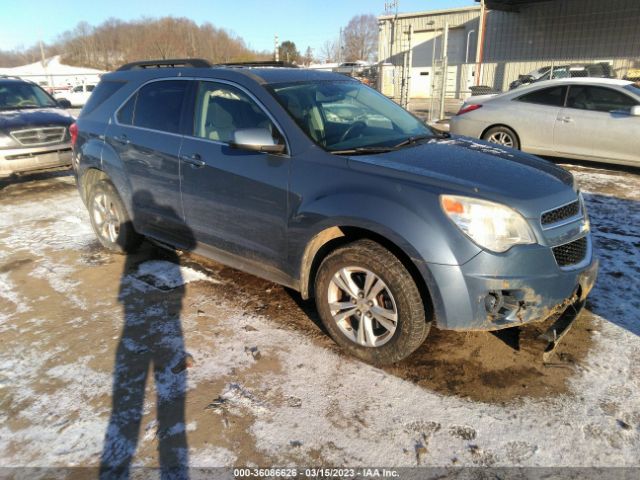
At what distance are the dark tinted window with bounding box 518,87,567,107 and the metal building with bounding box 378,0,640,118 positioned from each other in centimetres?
1458

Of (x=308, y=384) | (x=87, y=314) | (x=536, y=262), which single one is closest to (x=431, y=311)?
(x=536, y=262)

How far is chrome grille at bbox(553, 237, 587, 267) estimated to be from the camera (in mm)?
2816

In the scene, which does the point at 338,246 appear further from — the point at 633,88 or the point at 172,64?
the point at 633,88

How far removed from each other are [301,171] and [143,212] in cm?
200

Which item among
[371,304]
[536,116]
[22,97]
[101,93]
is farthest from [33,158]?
[536,116]

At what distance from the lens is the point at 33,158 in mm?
7965

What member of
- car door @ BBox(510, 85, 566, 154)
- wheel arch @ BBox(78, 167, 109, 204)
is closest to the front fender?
wheel arch @ BBox(78, 167, 109, 204)

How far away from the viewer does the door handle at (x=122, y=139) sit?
441 centimetres

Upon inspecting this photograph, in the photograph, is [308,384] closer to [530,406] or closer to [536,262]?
[530,406]

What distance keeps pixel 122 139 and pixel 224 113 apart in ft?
4.35

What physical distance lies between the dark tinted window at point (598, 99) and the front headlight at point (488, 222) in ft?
21.2

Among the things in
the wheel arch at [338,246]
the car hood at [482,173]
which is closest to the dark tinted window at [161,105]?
the wheel arch at [338,246]

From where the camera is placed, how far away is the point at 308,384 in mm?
2902

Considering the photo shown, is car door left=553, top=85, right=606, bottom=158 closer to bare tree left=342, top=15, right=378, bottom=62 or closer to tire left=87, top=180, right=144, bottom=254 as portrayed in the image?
tire left=87, top=180, right=144, bottom=254
